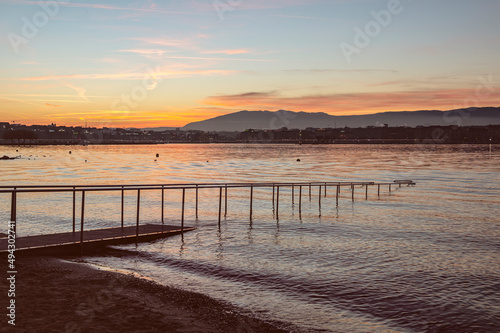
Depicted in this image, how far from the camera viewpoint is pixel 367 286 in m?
13.7

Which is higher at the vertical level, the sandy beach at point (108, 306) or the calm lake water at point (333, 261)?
the sandy beach at point (108, 306)

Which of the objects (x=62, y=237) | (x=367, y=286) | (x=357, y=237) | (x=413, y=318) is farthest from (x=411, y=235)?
(x=62, y=237)

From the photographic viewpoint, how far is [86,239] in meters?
16.6

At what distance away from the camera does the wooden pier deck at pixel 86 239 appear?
1479 cm

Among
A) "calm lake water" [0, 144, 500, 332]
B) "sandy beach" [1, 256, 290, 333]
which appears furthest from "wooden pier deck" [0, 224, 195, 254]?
"sandy beach" [1, 256, 290, 333]

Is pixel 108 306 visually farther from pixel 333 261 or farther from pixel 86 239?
pixel 333 261

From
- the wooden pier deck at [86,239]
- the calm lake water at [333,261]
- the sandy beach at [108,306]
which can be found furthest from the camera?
the wooden pier deck at [86,239]

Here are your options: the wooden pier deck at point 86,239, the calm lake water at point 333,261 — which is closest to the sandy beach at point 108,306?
the calm lake water at point 333,261

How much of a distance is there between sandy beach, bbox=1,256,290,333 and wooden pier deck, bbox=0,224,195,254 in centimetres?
166

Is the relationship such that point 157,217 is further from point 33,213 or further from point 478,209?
point 478,209

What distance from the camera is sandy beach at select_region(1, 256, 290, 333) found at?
29.3 ft

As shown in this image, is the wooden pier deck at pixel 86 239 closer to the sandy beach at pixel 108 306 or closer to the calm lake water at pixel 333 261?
the calm lake water at pixel 333 261

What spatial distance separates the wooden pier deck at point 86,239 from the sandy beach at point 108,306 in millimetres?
1658

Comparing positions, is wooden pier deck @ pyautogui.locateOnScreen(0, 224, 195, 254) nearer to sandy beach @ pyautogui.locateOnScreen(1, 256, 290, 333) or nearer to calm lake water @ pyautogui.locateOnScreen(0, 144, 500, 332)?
calm lake water @ pyautogui.locateOnScreen(0, 144, 500, 332)
